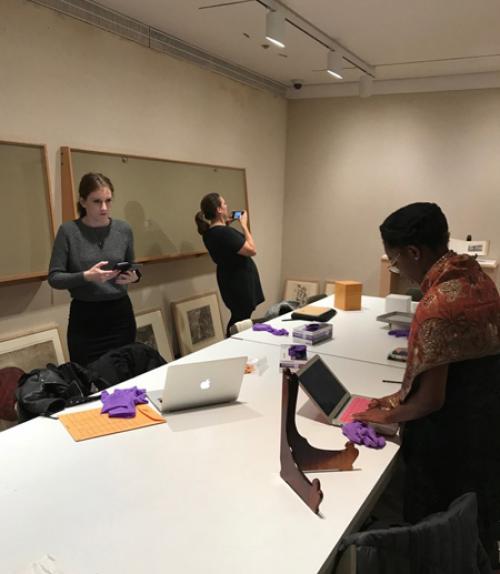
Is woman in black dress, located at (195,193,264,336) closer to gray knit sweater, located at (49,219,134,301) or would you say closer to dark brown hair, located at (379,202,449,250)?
gray knit sweater, located at (49,219,134,301)

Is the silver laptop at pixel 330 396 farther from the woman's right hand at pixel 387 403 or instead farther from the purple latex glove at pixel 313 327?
the purple latex glove at pixel 313 327

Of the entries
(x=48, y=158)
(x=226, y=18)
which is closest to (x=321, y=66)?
(x=226, y=18)

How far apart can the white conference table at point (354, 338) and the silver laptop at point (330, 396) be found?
1.42 ft

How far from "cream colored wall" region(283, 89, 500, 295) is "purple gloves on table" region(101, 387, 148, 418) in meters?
4.22

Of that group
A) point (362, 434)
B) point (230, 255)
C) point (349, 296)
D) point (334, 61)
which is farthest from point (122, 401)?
point (334, 61)

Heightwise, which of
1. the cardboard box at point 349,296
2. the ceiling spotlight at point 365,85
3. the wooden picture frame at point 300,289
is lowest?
the wooden picture frame at point 300,289

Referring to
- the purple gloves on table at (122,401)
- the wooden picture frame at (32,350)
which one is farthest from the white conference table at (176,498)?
the wooden picture frame at (32,350)

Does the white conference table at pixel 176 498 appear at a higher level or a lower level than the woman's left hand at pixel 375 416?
lower

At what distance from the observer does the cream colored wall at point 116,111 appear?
121 inches

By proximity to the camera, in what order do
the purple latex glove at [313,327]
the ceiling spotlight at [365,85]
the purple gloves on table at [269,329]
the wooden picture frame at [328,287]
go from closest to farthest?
the purple latex glove at [313,327], the purple gloves on table at [269,329], the ceiling spotlight at [365,85], the wooden picture frame at [328,287]

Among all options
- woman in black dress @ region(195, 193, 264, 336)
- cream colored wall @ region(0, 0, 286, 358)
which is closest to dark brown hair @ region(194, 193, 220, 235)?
woman in black dress @ region(195, 193, 264, 336)

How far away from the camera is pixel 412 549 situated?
3.58ft

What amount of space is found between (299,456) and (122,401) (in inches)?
28.0

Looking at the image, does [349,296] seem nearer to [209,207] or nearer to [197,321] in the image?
[209,207]
